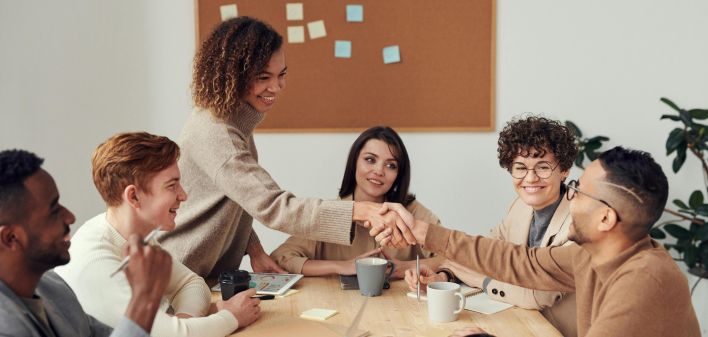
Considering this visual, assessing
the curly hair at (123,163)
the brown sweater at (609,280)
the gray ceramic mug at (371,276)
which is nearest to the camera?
the brown sweater at (609,280)

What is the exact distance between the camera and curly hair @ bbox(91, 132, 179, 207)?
1.58m

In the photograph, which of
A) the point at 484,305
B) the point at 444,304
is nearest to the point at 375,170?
the point at 484,305

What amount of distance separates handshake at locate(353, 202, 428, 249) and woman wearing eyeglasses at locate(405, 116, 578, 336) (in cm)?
11

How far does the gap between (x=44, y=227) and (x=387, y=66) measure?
2.43 metres

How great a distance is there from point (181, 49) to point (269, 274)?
66.9 inches

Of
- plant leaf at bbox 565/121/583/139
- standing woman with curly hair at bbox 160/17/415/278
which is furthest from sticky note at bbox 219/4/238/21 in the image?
plant leaf at bbox 565/121/583/139

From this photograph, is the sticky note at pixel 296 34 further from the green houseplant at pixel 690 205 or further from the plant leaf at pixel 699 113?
the plant leaf at pixel 699 113

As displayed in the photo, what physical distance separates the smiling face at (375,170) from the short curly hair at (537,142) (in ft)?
1.55

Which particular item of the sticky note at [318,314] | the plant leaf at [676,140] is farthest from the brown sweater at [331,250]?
the plant leaf at [676,140]

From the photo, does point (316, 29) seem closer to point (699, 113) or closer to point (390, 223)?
point (390, 223)

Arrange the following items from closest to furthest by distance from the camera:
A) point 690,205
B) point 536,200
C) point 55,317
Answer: point 55,317
point 536,200
point 690,205

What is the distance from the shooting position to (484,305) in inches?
71.0

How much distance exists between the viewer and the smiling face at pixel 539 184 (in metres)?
2.19

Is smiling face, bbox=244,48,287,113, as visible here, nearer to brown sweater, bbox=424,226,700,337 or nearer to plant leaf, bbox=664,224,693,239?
brown sweater, bbox=424,226,700,337
